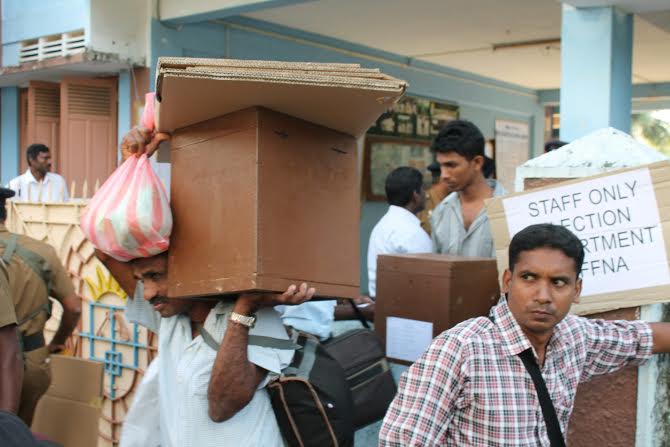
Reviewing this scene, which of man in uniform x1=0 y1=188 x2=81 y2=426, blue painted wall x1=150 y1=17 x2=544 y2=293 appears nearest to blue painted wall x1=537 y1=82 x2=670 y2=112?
blue painted wall x1=150 y1=17 x2=544 y2=293

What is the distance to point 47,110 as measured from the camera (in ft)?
27.3

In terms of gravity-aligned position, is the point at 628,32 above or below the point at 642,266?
above

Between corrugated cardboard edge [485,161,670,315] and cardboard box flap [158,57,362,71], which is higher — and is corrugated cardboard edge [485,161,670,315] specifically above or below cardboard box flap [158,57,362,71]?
below

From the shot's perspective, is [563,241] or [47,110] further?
[47,110]

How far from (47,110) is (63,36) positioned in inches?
55.4

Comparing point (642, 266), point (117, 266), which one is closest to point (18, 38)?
point (117, 266)

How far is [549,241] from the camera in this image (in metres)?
2.01

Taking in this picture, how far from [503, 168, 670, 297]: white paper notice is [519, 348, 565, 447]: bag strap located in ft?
1.74

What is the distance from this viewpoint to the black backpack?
244 cm

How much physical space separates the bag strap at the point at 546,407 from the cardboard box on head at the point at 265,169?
692 mm

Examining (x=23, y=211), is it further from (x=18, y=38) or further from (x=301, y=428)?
(x=18, y=38)

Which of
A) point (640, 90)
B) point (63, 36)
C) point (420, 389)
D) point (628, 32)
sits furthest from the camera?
point (640, 90)

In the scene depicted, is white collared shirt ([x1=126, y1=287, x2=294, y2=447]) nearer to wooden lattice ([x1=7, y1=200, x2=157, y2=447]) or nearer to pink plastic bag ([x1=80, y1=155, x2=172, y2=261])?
pink plastic bag ([x1=80, y1=155, x2=172, y2=261])

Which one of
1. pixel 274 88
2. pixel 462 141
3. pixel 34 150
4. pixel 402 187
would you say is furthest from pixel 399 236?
pixel 34 150
